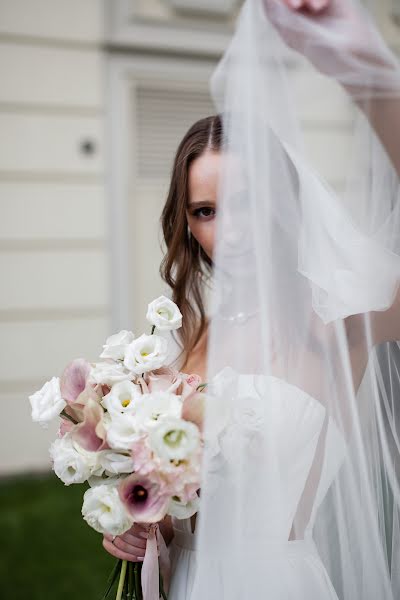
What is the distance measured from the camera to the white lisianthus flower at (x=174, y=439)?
0.96 meters

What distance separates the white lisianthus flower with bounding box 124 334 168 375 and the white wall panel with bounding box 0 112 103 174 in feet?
11.5

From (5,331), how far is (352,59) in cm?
376

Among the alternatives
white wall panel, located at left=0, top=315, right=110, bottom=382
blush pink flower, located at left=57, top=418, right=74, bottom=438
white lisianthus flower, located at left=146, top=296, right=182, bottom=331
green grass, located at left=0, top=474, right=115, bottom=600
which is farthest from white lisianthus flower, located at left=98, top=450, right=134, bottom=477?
white wall panel, located at left=0, top=315, right=110, bottom=382

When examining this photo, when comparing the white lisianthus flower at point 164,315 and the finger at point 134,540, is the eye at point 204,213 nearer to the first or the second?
the white lisianthus flower at point 164,315

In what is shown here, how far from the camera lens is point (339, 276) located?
1.05 meters

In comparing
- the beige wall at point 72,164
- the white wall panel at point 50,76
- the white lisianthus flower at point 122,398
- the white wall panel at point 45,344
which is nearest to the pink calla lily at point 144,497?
the white lisianthus flower at point 122,398

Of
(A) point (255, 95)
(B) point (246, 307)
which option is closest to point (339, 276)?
(B) point (246, 307)

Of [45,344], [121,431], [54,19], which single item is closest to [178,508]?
[121,431]

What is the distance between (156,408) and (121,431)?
0.07 m

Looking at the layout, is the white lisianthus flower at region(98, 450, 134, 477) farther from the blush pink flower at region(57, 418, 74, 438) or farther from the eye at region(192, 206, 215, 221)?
the eye at region(192, 206, 215, 221)

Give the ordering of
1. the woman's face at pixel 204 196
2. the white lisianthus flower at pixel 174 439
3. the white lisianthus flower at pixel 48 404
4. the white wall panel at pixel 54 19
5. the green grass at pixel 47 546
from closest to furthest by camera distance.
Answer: the white lisianthus flower at pixel 174 439
the white lisianthus flower at pixel 48 404
the woman's face at pixel 204 196
the green grass at pixel 47 546
the white wall panel at pixel 54 19

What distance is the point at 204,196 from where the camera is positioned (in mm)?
1419

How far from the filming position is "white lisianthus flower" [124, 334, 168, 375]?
1.10 m

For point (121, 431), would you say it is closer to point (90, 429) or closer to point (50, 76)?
point (90, 429)
